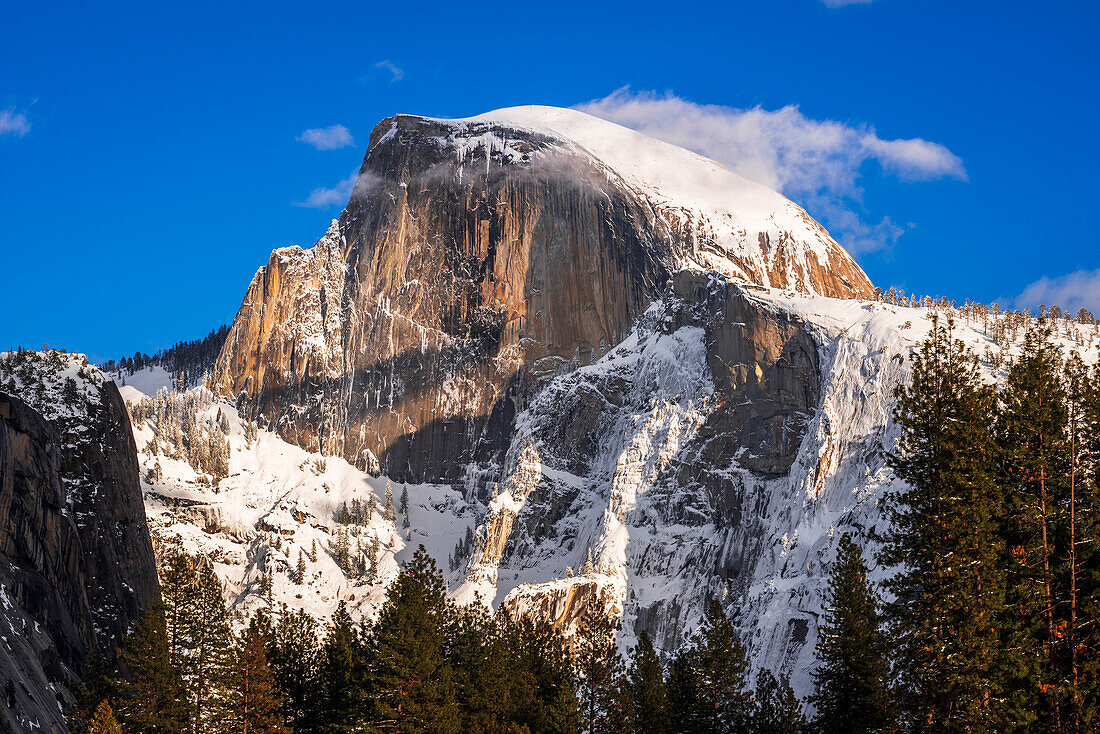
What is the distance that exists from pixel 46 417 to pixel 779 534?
8893 cm

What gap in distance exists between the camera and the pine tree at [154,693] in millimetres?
69000

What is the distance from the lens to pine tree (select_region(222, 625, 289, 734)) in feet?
232

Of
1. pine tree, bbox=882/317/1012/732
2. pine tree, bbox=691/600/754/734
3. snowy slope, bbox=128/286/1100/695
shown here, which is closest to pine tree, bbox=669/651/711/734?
pine tree, bbox=691/600/754/734

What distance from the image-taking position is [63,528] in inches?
3410

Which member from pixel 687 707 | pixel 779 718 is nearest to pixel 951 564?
pixel 687 707

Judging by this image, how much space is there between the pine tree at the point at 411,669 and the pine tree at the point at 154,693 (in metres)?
11.0

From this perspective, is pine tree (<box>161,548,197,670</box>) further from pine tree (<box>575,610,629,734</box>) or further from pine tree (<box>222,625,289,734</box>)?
pine tree (<box>575,610,629,734</box>)

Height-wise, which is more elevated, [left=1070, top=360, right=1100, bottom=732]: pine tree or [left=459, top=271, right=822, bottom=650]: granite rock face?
[left=459, top=271, right=822, bottom=650]: granite rock face

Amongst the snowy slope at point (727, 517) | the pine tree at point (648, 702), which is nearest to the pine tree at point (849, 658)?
the pine tree at point (648, 702)

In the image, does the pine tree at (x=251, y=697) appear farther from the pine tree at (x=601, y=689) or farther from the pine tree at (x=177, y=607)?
the pine tree at (x=601, y=689)

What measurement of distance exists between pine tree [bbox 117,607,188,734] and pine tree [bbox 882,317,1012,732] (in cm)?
3961

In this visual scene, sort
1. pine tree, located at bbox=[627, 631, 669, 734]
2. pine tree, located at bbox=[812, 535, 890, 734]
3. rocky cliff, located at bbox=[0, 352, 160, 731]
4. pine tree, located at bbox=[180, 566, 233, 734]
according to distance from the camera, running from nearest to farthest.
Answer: pine tree, located at bbox=[812, 535, 890, 734], pine tree, located at bbox=[180, 566, 233, 734], rocky cliff, located at bbox=[0, 352, 160, 731], pine tree, located at bbox=[627, 631, 669, 734]

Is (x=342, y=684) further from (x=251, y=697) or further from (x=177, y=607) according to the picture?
(x=177, y=607)

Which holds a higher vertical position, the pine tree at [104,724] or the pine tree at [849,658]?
the pine tree at [849,658]
